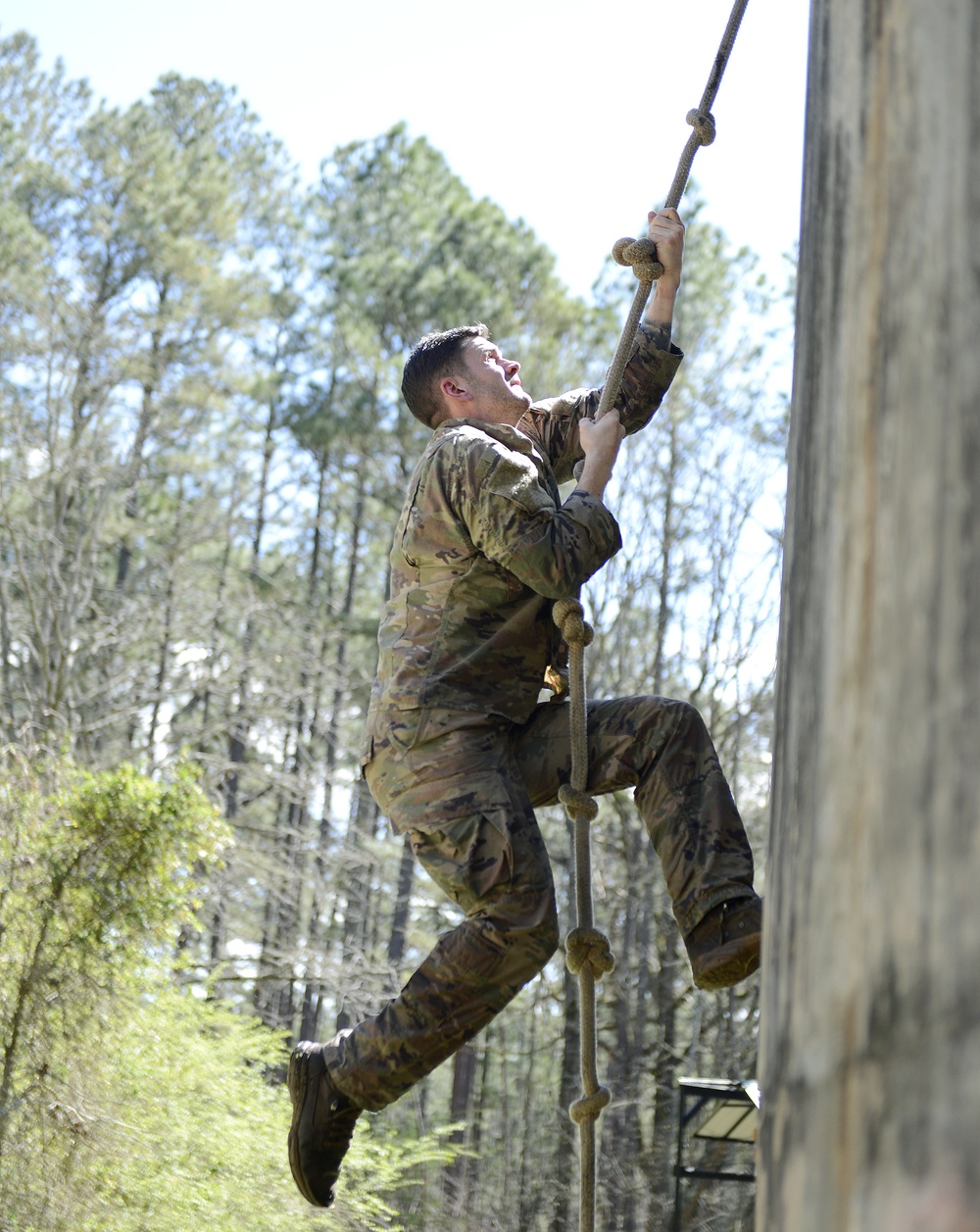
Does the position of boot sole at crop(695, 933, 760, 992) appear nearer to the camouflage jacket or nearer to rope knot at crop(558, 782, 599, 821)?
rope knot at crop(558, 782, 599, 821)

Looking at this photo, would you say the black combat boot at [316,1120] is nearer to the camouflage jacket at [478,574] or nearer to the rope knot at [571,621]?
the camouflage jacket at [478,574]

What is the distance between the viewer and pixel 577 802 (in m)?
3.03

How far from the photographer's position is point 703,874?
284 cm

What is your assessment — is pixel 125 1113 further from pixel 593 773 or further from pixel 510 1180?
pixel 510 1180

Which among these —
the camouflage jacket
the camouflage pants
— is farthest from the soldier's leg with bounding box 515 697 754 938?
the camouflage jacket

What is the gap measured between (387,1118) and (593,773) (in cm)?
1813

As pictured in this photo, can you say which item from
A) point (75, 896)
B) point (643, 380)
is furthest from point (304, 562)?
point (643, 380)

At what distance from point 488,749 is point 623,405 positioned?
112cm

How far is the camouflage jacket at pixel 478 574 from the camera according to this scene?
301 cm

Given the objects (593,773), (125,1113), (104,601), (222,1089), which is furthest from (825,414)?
(104,601)

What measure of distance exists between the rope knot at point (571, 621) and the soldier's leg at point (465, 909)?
1.09 feet

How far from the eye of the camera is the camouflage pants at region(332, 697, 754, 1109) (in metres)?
2.95

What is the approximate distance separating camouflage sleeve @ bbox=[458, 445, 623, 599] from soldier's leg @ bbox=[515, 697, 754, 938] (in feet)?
1.12

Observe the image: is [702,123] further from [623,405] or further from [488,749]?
[488,749]
